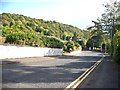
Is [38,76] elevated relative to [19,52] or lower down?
lower down

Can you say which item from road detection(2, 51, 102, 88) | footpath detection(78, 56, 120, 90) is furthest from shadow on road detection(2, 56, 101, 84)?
footpath detection(78, 56, 120, 90)

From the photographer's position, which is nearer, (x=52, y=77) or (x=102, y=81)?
(x=102, y=81)

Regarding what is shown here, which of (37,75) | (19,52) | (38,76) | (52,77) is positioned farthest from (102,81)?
(19,52)

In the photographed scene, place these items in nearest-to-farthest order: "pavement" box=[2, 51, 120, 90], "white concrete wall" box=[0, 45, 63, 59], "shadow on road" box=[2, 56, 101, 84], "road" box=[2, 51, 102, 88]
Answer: "road" box=[2, 51, 102, 88]
"pavement" box=[2, 51, 120, 90]
"shadow on road" box=[2, 56, 101, 84]
"white concrete wall" box=[0, 45, 63, 59]

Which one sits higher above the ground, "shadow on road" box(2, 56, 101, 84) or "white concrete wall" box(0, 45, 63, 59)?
"white concrete wall" box(0, 45, 63, 59)

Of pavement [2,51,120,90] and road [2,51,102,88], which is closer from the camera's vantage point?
road [2,51,102,88]

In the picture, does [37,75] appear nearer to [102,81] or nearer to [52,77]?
[52,77]

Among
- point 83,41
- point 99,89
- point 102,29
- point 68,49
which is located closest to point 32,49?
point 102,29

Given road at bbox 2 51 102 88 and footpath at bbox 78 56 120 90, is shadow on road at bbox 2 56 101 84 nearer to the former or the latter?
road at bbox 2 51 102 88

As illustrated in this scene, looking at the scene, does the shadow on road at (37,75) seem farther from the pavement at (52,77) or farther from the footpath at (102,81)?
the footpath at (102,81)

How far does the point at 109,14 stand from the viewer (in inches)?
2474

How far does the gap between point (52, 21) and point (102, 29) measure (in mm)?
107106

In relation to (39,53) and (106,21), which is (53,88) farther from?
(106,21)

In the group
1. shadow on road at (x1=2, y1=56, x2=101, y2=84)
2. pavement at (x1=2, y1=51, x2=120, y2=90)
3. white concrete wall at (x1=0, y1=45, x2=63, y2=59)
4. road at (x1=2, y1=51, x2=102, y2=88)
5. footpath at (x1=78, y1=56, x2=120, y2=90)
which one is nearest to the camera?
road at (x1=2, y1=51, x2=102, y2=88)
